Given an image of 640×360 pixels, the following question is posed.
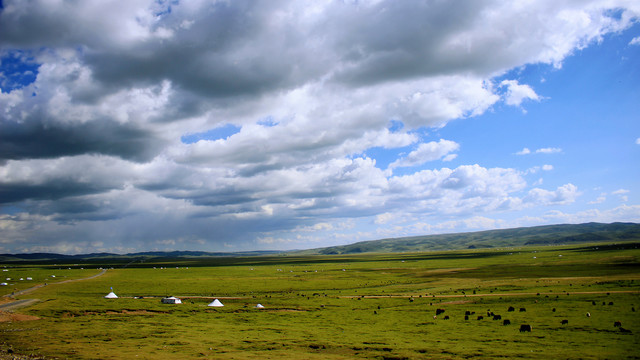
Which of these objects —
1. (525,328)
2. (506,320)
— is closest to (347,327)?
(506,320)

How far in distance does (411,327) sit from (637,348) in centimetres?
2542

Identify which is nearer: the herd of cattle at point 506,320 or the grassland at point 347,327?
the grassland at point 347,327

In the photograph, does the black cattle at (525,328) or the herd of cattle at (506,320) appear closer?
the herd of cattle at (506,320)

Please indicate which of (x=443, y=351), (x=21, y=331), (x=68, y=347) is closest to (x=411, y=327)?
(x=443, y=351)

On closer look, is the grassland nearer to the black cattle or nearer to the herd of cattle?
the herd of cattle

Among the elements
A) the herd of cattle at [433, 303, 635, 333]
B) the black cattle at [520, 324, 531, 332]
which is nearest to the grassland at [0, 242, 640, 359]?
the herd of cattle at [433, 303, 635, 333]

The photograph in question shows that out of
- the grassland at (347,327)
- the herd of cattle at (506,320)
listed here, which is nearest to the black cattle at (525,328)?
the herd of cattle at (506,320)

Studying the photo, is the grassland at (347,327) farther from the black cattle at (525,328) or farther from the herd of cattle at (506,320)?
the black cattle at (525,328)

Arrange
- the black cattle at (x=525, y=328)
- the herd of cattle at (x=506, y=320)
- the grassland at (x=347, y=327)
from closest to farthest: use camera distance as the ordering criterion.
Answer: the grassland at (x=347, y=327)
the herd of cattle at (x=506, y=320)
the black cattle at (x=525, y=328)

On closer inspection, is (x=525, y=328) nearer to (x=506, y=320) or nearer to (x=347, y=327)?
(x=506, y=320)

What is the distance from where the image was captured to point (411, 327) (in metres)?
55.1

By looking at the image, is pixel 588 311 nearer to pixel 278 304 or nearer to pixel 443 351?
pixel 443 351

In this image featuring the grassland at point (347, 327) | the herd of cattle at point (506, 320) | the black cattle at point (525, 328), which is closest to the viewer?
the grassland at point (347, 327)

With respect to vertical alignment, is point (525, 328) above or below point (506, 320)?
above
